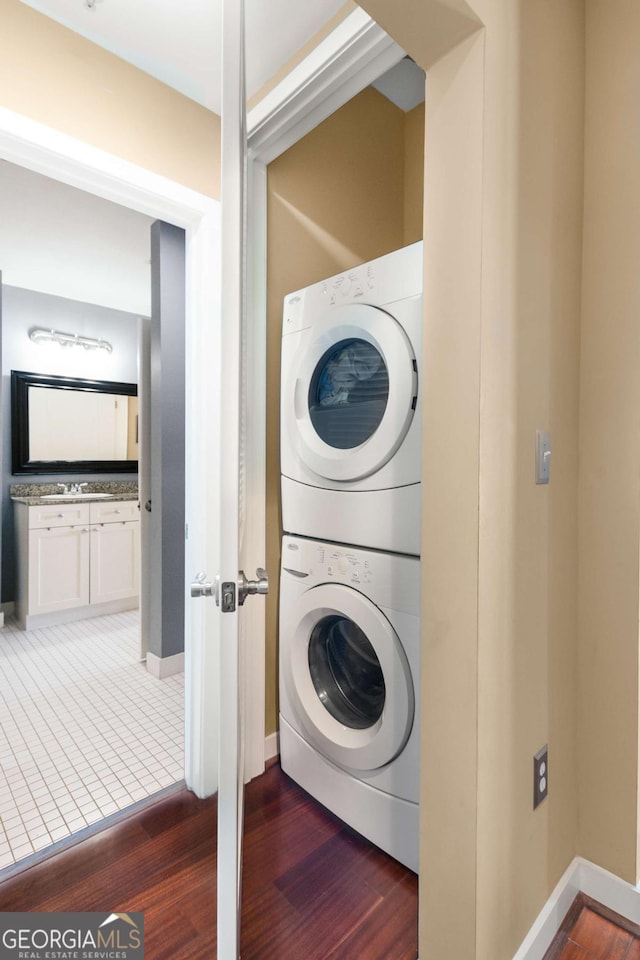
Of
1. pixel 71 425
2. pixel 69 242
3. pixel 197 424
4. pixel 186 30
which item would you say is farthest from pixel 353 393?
pixel 71 425

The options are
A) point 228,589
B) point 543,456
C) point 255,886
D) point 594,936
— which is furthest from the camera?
point 255,886

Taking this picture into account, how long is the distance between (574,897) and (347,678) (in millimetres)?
793

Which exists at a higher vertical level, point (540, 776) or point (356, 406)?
→ point (356, 406)

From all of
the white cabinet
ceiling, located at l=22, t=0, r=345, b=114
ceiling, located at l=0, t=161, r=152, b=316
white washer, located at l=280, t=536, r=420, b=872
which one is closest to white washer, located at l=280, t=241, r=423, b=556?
white washer, located at l=280, t=536, r=420, b=872

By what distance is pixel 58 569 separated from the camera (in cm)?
344

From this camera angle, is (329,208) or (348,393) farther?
(329,208)

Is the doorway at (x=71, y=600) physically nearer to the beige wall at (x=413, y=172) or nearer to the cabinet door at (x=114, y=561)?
the cabinet door at (x=114, y=561)

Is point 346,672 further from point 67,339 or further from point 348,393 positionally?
point 67,339

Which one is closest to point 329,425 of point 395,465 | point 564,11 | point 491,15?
point 395,465

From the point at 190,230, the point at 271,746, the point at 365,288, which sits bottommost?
the point at 271,746

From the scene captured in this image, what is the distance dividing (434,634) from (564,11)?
146 centimetres

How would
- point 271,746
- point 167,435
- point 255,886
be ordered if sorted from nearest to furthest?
point 255,886 < point 271,746 < point 167,435

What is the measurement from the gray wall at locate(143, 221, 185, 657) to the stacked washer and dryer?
1081 mm

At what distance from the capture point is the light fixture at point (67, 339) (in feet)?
12.7
